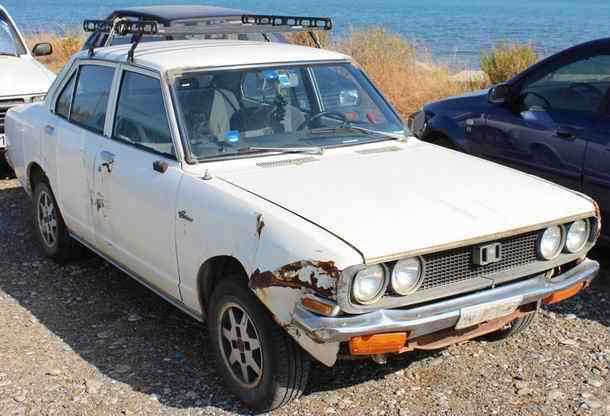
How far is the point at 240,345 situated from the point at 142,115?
65.7 inches

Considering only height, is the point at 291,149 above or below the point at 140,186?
above

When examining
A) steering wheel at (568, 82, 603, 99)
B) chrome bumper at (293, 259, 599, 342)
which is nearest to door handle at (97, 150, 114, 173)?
chrome bumper at (293, 259, 599, 342)

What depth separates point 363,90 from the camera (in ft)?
18.7

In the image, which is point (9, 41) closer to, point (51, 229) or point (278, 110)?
point (51, 229)

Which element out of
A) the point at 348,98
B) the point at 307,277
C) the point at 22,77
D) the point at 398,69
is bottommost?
the point at 398,69

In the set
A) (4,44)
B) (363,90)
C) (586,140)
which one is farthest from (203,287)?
(4,44)

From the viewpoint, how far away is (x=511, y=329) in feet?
16.9

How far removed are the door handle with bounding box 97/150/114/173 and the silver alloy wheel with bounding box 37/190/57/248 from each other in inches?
46.2

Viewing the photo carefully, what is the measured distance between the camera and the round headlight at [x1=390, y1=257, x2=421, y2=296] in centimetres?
390

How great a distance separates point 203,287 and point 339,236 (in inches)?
40.0

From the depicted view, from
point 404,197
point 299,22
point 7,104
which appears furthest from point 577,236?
point 7,104

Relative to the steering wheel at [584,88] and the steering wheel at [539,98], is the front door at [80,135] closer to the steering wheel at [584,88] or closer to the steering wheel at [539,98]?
A: the steering wheel at [539,98]

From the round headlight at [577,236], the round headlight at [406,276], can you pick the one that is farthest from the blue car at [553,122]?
the round headlight at [406,276]

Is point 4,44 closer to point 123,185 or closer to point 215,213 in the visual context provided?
point 123,185
